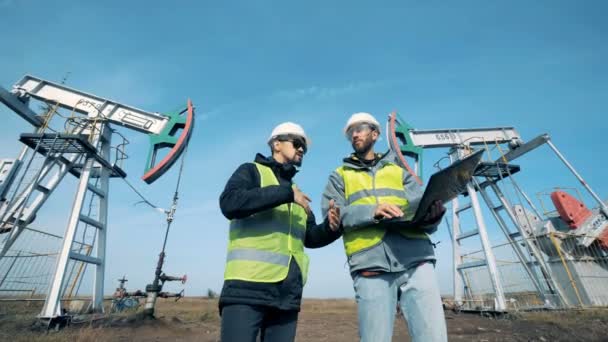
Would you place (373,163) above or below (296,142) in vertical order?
below

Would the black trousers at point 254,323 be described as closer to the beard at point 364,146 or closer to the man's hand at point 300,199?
the man's hand at point 300,199

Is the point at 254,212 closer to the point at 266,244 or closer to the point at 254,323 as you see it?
the point at 266,244

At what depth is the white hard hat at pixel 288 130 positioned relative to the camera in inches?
101

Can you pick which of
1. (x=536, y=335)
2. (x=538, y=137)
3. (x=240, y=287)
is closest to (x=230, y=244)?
(x=240, y=287)

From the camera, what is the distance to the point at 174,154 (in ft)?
25.2

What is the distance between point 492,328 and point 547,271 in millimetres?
3974

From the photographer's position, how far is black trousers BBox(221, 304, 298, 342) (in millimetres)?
1658

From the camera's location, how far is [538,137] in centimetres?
1020

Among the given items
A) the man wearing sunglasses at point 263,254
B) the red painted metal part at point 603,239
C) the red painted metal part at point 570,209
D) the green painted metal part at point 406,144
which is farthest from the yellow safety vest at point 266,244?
the red painted metal part at point 603,239

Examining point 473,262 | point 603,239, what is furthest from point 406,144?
point 603,239

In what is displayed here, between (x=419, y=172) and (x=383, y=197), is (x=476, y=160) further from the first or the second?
(x=419, y=172)

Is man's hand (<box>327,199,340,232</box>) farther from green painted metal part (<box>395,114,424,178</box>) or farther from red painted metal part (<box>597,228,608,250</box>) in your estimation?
Answer: red painted metal part (<box>597,228,608,250</box>)

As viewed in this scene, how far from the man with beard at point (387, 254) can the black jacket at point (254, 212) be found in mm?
310

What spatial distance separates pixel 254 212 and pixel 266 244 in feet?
0.72
